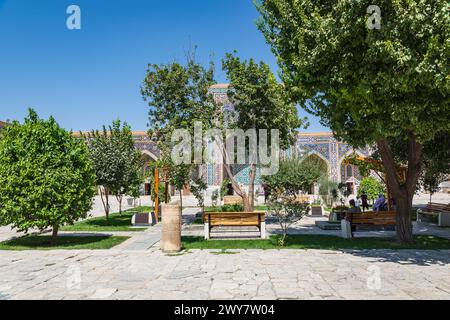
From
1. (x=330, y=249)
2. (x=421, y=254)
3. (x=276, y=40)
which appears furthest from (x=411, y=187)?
(x=276, y=40)

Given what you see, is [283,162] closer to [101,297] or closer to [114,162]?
[114,162]

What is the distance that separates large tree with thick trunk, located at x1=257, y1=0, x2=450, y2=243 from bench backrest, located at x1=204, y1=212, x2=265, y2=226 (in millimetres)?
3457

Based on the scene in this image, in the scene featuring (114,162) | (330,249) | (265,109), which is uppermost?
(265,109)

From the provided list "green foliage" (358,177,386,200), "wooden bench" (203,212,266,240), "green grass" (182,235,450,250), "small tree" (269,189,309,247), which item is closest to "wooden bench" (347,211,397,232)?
"green grass" (182,235,450,250)

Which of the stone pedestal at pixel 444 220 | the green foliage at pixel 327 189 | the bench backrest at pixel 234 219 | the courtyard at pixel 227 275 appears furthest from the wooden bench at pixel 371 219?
the green foliage at pixel 327 189

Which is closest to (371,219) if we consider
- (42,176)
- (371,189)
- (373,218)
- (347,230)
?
(373,218)

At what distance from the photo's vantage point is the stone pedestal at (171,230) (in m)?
8.18

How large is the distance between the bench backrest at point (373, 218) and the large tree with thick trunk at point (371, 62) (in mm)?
3061

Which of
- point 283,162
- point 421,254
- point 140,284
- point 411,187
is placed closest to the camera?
point 140,284

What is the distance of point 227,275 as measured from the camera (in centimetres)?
579

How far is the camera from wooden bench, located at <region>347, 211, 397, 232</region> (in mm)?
10316
